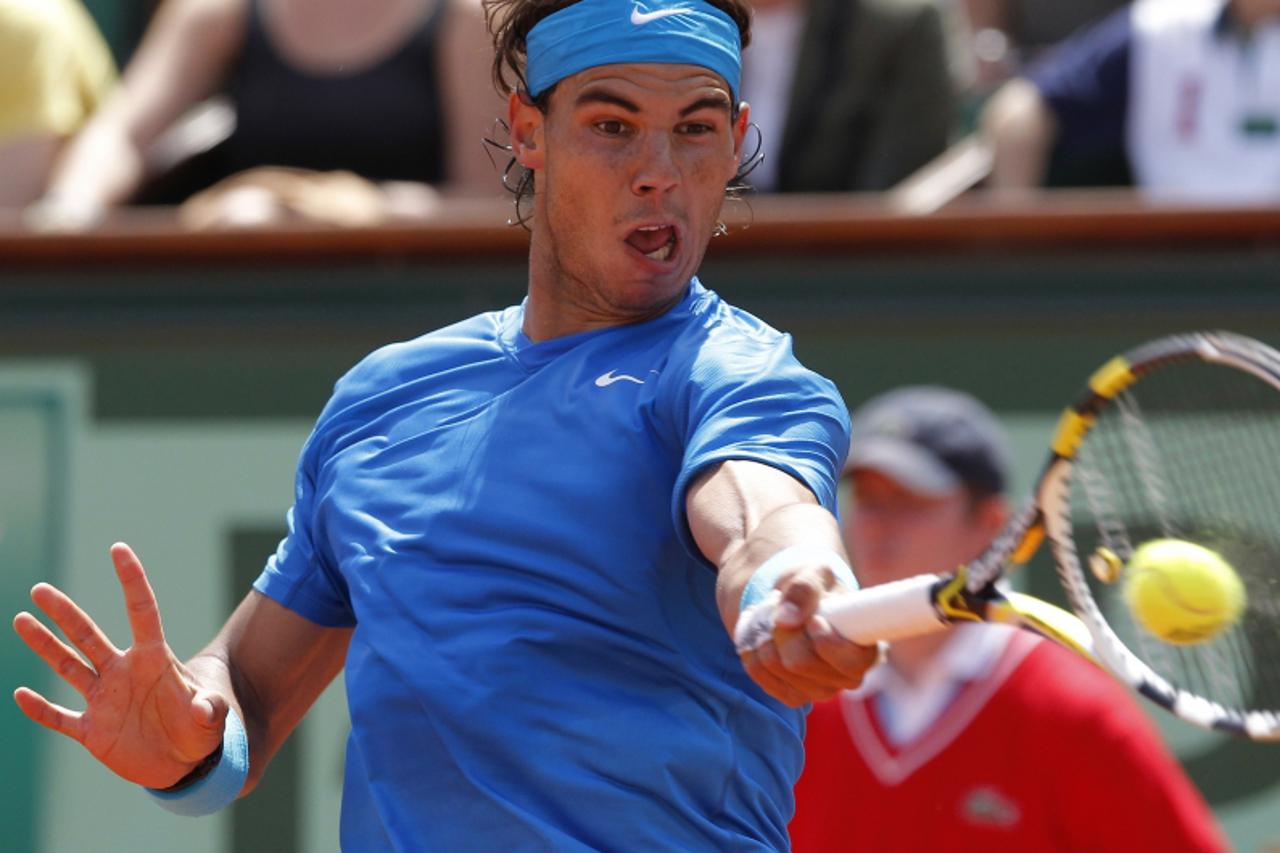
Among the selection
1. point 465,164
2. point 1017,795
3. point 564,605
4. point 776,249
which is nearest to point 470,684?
point 564,605

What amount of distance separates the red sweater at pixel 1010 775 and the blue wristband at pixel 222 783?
4.52ft

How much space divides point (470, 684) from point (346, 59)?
125 inches

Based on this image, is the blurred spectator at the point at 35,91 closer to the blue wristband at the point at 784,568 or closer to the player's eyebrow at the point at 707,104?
the player's eyebrow at the point at 707,104

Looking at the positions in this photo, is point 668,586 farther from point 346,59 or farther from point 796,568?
point 346,59

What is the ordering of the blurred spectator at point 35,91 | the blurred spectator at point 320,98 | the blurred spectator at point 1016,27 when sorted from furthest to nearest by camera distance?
the blurred spectator at point 1016,27
the blurred spectator at point 35,91
the blurred spectator at point 320,98

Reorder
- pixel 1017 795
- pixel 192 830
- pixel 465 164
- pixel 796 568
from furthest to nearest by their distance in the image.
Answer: pixel 465 164, pixel 192 830, pixel 1017 795, pixel 796 568

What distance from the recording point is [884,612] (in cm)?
187

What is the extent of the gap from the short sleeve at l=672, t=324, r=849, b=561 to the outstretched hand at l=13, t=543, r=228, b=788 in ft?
2.08

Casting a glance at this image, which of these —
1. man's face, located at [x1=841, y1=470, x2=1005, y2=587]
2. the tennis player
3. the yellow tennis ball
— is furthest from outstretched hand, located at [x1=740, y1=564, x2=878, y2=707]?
man's face, located at [x1=841, y1=470, x2=1005, y2=587]

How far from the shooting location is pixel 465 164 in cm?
499

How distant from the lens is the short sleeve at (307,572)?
8.16 feet

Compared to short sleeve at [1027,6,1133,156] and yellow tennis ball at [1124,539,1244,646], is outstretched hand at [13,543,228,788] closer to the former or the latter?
yellow tennis ball at [1124,539,1244,646]

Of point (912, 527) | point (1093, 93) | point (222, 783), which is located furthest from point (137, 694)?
point (1093, 93)

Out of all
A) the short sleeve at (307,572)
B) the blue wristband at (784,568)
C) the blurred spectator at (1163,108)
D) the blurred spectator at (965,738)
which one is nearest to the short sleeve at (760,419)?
the blue wristband at (784,568)
